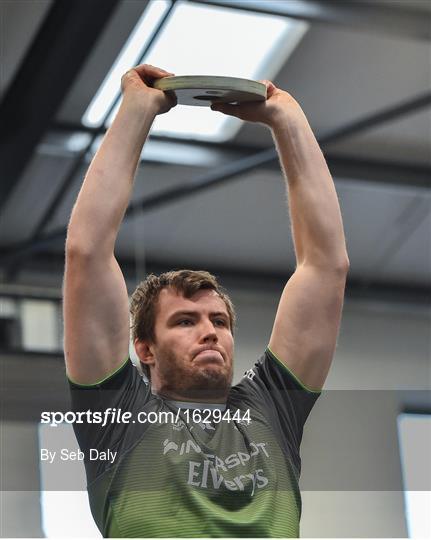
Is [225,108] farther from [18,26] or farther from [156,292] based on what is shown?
[18,26]

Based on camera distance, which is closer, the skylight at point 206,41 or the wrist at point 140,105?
the wrist at point 140,105

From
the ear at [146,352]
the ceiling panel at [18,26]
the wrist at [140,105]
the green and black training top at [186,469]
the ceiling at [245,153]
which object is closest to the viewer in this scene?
the green and black training top at [186,469]

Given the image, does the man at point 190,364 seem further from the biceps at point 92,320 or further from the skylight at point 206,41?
the skylight at point 206,41

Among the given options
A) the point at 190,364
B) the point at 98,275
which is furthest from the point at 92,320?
the point at 190,364

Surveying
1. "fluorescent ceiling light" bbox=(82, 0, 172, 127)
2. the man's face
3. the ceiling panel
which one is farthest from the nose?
"fluorescent ceiling light" bbox=(82, 0, 172, 127)

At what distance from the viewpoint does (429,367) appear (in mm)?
6430

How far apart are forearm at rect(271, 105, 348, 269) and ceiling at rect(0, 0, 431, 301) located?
2206 mm

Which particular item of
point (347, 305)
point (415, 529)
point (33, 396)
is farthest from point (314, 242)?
point (347, 305)

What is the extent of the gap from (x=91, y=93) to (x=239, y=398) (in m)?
3.20

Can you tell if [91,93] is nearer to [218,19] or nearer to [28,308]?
[218,19]

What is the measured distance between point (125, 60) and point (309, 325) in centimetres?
294

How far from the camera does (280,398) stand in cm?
178

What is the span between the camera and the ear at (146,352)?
1852mm

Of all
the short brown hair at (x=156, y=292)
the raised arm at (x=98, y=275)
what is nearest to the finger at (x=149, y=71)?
the raised arm at (x=98, y=275)
